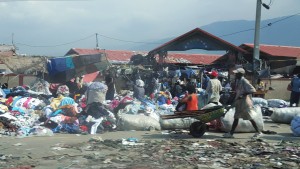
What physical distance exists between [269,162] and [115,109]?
23.2 feet

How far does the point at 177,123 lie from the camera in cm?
1081

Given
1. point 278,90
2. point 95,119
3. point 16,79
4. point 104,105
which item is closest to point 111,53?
point 16,79

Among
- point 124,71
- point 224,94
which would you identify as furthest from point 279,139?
point 124,71

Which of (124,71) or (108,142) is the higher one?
Result: (124,71)

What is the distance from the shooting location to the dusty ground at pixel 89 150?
21.3 ft

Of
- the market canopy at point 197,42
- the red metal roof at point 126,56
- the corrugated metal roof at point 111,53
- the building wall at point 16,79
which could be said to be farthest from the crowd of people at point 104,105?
the corrugated metal roof at point 111,53

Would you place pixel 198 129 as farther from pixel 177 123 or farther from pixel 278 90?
pixel 278 90

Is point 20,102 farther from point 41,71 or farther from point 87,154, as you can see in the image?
point 87,154

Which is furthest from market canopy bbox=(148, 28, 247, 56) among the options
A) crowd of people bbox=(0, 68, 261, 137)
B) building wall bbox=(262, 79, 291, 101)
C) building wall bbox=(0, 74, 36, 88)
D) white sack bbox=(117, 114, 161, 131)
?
white sack bbox=(117, 114, 161, 131)

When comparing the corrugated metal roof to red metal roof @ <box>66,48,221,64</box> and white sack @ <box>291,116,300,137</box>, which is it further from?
white sack @ <box>291,116,300,137</box>

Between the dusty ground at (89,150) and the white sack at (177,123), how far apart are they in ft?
1.41

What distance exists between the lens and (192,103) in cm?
1048

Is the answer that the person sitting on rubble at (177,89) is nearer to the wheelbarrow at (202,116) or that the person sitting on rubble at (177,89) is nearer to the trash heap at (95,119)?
the trash heap at (95,119)

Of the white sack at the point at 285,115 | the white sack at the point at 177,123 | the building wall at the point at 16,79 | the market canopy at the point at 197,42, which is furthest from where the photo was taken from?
the building wall at the point at 16,79
